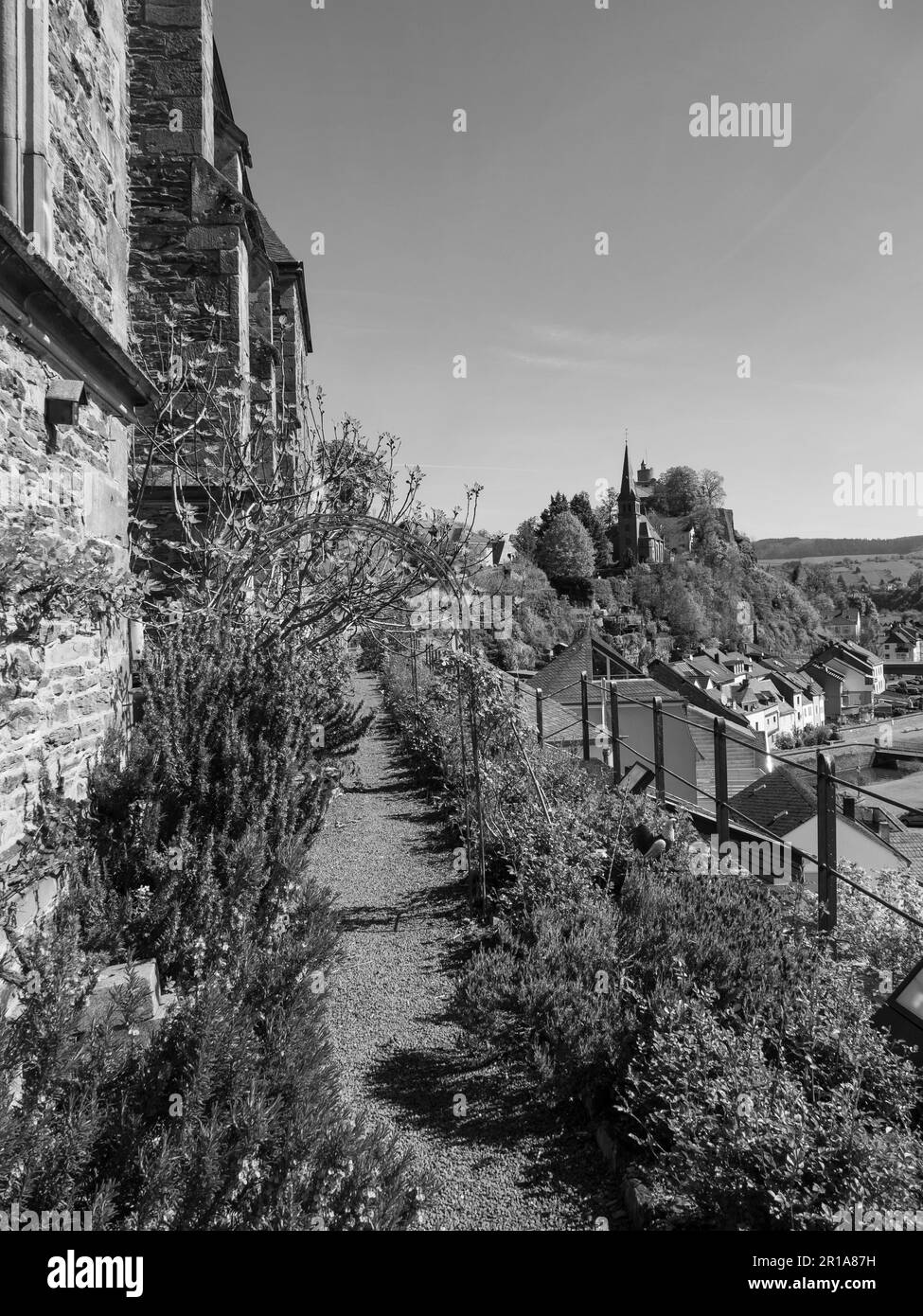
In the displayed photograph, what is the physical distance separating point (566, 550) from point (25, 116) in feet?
236

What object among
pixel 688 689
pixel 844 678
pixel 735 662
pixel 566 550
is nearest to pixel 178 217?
pixel 688 689

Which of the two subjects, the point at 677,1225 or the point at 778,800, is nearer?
the point at 677,1225

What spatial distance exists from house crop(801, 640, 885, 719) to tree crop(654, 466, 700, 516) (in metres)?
27.0

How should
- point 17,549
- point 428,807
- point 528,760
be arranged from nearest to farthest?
point 17,549
point 528,760
point 428,807

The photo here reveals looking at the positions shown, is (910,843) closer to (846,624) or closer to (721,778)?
(721,778)

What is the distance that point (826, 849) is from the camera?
4.34 metres

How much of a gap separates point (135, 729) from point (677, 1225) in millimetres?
4179

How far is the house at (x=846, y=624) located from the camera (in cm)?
11662

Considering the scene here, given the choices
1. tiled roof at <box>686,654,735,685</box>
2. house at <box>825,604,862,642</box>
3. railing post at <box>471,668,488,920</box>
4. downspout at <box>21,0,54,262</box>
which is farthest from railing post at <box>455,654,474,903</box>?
house at <box>825,604,862,642</box>

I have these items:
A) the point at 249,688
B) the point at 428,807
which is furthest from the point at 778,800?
the point at 249,688

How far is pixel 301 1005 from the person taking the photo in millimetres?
3678

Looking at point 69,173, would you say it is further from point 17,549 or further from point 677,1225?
point 677,1225

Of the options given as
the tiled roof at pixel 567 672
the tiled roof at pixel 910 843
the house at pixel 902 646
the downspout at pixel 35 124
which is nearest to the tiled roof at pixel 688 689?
the tiled roof at pixel 910 843

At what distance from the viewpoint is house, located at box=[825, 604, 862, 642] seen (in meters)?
117
